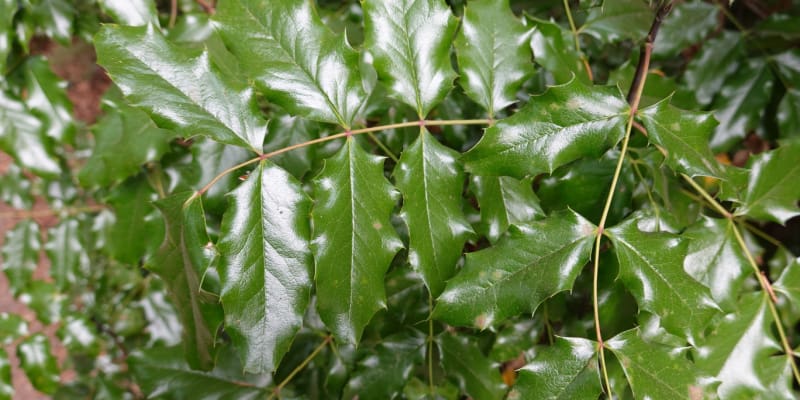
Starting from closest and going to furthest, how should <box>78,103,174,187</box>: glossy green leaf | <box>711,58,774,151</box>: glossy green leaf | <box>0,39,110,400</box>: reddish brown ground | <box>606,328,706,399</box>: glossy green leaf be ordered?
<box>606,328,706,399</box>: glossy green leaf, <box>78,103,174,187</box>: glossy green leaf, <box>711,58,774,151</box>: glossy green leaf, <box>0,39,110,400</box>: reddish brown ground

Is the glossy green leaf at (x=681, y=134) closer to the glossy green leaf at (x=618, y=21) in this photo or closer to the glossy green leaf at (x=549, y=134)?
the glossy green leaf at (x=549, y=134)

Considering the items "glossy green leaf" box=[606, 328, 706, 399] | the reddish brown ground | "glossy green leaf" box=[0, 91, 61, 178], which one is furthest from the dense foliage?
the reddish brown ground

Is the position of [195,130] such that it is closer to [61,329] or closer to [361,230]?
[361,230]

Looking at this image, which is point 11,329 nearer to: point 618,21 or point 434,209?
point 434,209

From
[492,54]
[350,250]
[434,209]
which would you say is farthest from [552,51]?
[350,250]

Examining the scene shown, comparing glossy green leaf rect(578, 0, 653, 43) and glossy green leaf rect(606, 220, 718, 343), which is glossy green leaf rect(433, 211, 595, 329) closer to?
glossy green leaf rect(606, 220, 718, 343)

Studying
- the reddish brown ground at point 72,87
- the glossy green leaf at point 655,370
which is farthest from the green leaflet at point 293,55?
the reddish brown ground at point 72,87

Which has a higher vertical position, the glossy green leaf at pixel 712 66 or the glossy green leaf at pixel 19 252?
the glossy green leaf at pixel 712 66
